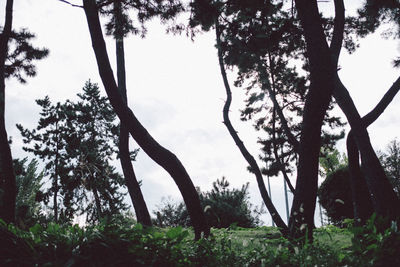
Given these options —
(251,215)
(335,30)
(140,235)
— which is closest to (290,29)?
(335,30)

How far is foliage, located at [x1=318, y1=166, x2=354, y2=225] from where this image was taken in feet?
48.5

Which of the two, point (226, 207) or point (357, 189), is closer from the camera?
point (357, 189)

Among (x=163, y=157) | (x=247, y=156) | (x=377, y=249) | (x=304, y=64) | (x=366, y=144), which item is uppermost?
(x=304, y=64)

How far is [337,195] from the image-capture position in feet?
48.9

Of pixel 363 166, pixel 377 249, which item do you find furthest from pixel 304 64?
pixel 377 249

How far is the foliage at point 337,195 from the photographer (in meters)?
14.8

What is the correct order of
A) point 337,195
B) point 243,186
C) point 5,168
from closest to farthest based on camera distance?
point 5,168, point 337,195, point 243,186

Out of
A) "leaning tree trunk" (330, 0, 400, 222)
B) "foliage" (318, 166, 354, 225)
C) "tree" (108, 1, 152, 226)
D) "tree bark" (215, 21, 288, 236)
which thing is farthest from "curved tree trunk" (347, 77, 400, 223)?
"foliage" (318, 166, 354, 225)

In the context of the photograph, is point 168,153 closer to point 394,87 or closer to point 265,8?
point 265,8

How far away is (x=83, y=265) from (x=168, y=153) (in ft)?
8.87

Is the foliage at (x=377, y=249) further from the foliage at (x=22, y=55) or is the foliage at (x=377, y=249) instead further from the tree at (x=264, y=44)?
the foliage at (x=22, y=55)

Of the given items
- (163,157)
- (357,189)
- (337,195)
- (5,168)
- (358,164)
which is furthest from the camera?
(337,195)

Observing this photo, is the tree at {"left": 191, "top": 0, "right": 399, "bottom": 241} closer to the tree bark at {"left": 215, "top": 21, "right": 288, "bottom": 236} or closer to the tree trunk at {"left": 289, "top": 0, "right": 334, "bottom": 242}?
the tree trunk at {"left": 289, "top": 0, "right": 334, "bottom": 242}

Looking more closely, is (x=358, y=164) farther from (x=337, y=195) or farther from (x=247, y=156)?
(x=337, y=195)
